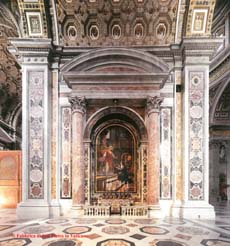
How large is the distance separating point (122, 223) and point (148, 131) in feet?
9.22

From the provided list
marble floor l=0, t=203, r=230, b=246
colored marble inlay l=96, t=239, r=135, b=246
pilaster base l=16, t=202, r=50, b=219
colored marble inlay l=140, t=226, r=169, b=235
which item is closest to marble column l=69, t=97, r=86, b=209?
marble floor l=0, t=203, r=230, b=246

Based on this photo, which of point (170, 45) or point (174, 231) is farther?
point (170, 45)

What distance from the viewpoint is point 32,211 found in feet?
23.2

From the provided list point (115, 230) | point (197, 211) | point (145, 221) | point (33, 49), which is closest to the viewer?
point (115, 230)

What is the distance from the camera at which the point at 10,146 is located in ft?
53.1

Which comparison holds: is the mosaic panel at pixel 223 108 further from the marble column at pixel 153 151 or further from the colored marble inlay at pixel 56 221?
the colored marble inlay at pixel 56 221

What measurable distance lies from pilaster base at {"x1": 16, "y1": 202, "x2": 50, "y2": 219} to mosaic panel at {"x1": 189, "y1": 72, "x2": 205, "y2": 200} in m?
4.27

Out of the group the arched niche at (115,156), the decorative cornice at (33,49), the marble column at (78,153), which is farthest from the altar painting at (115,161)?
the decorative cornice at (33,49)

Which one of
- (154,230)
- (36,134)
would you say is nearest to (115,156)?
(36,134)

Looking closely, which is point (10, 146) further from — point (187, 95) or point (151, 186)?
point (187, 95)

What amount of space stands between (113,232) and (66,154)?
3.08 m

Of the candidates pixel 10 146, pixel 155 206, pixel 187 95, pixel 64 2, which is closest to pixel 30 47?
pixel 64 2

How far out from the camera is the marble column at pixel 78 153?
7418 millimetres

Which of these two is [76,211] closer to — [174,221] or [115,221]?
[115,221]
